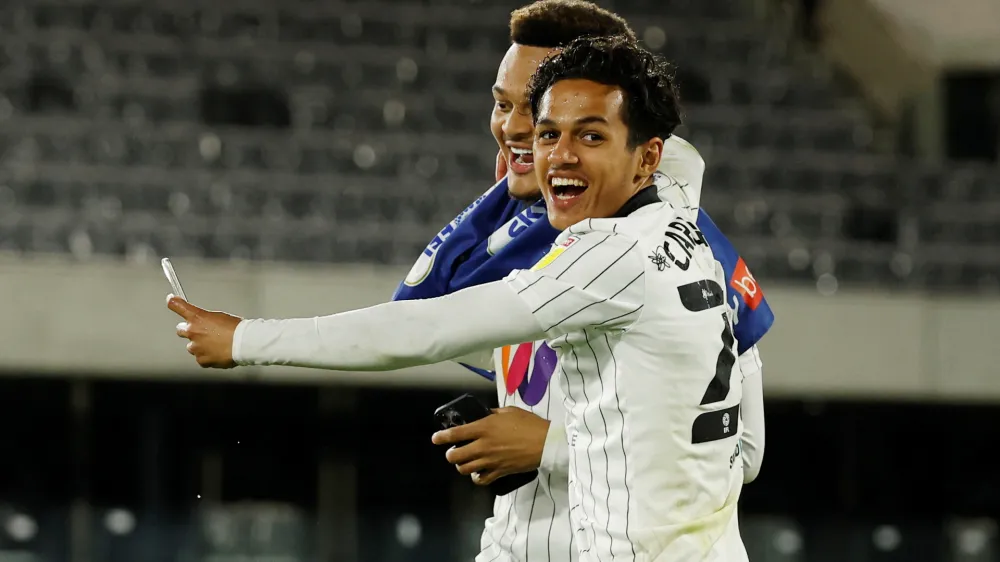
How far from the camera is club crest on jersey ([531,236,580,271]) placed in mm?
2100

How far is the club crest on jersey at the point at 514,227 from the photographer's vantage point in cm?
265

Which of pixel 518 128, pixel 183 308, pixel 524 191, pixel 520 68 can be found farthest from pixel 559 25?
pixel 183 308

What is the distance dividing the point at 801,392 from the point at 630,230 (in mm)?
5409

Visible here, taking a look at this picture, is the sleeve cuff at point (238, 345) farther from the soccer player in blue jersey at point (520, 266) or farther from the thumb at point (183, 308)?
the soccer player in blue jersey at point (520, 266)

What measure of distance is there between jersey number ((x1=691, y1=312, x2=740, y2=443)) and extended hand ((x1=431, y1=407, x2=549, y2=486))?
1.36 ft

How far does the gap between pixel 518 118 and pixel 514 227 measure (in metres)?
0.22

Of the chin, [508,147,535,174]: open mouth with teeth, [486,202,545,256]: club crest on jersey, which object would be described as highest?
[508,147,535,174]: open mouth with teeth

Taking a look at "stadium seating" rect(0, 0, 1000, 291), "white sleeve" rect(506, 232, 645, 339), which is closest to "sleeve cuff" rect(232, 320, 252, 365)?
"white sleeve" rect(506, 232, 645, 339)

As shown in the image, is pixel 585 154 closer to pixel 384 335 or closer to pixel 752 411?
pixel 384 335

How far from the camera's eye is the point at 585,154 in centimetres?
219

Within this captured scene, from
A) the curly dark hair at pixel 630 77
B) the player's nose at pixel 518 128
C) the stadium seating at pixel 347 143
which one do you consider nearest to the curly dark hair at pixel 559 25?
the player's nose at pixel 518 128

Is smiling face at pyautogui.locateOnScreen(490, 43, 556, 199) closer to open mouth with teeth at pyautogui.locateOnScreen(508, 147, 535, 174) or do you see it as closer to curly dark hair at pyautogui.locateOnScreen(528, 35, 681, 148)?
open mouth with teeth at pyautogui.locateOnScreen(508, 147, 535, 174)

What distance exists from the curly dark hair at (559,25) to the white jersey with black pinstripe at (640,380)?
70cm

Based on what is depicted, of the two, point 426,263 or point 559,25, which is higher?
point 559,25
